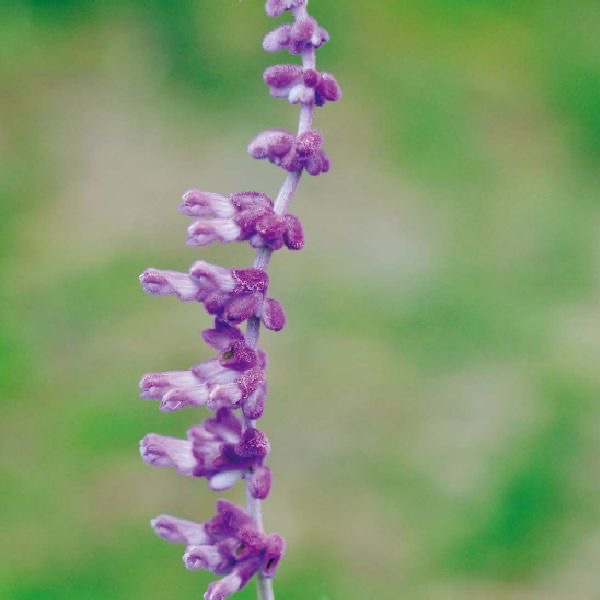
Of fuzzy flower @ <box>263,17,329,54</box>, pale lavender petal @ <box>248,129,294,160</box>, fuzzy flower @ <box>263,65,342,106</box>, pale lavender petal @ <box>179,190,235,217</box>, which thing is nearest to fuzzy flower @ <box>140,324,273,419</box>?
pale lavender petal @ <box>179,190,235,217</box>

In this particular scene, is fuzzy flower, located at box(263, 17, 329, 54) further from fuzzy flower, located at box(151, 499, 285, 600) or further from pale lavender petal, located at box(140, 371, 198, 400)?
fuzzy flower, located at box(151, 499, 285, 600)

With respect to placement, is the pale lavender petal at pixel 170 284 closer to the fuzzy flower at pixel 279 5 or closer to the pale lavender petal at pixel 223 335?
the pale lavender petal at pixel 223 335

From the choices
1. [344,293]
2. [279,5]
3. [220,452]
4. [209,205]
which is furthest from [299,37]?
[344,293]

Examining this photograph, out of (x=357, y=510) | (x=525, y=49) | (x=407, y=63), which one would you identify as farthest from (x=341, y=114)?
(x=357, y=510)

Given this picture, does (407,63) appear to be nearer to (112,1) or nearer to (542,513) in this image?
(112,1)

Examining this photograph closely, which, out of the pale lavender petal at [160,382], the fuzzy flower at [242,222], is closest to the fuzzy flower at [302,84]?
the fuzzy flower at [242,222]

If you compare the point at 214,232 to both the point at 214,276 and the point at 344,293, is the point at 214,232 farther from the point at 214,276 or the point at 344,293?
the point at 344,293
